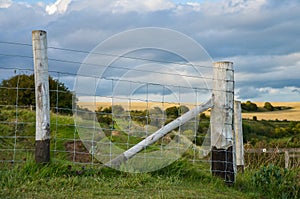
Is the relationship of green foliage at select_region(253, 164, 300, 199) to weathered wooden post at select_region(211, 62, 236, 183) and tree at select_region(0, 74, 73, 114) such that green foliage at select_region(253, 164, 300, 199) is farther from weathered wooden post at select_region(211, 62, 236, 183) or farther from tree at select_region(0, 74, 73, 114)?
tree at select_region(0, 74, 73, 114)

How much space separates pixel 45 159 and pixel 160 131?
2.06 metres

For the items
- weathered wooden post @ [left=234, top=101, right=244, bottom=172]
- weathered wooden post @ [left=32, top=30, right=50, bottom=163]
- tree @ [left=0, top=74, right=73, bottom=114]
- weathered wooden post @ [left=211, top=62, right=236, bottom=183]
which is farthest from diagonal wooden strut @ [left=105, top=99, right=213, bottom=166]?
tree @ [left=0, top=74, right=73, bottom=114]

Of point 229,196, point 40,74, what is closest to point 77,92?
point 40,74

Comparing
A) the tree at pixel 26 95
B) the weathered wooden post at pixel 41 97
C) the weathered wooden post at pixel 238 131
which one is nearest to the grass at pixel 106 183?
the weathered wooden post at pixel 41 97

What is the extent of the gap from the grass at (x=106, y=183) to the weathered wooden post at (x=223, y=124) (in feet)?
0.93

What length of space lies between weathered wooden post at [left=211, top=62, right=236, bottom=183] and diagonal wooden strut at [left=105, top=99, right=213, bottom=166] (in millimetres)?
218

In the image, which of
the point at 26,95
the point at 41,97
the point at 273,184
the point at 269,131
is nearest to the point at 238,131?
the point at 273,184

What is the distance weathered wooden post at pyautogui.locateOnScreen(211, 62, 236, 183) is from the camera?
8469mm

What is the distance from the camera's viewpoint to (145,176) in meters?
7.69

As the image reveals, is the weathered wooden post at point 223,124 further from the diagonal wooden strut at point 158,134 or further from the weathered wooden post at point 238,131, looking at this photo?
the weathered wooden post at point 238,131

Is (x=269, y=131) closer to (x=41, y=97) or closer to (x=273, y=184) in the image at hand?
(x=273, y=184)

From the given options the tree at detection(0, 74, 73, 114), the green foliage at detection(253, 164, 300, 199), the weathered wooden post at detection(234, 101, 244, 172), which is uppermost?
the tree at detection(0, 74, 73, 114)

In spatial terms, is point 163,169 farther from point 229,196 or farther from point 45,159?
point 45,159

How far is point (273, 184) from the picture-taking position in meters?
8.38
